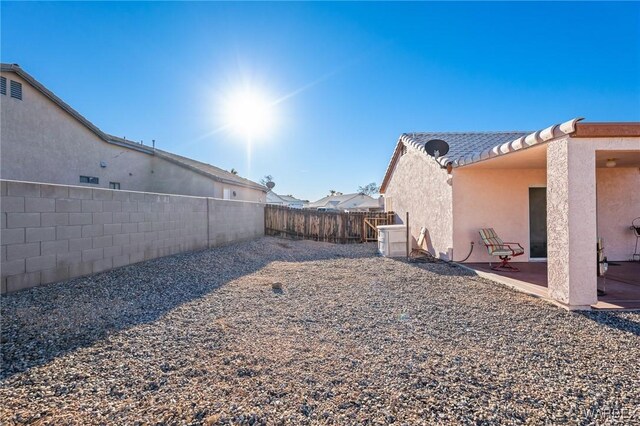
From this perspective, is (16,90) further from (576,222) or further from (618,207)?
(618,207)

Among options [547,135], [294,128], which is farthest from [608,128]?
[294,128]

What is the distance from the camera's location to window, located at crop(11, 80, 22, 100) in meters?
10.5

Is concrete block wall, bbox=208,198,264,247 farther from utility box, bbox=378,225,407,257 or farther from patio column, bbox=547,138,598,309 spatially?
patio column, bbox=547,138,598,309

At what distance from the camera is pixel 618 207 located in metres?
8.55

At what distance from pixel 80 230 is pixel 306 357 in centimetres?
519

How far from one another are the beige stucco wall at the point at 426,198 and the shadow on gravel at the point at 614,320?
13.8 ft

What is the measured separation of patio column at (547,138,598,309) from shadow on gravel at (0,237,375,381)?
6.19 metres

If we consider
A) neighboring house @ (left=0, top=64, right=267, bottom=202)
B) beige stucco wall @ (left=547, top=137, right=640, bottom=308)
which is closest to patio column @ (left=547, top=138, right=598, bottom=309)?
beige stucco wall @ (left=547, top=137, right=640, bottom=308)

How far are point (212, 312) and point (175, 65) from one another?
985cm

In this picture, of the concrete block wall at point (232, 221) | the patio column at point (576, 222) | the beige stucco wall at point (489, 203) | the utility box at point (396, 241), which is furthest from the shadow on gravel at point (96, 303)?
the patio column at point (576, 222)

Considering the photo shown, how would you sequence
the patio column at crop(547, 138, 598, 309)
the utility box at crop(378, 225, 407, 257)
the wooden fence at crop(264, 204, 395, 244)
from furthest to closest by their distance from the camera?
the wooden fence at crop(264, 204, 395, 244) < the utility box at crop(378, 225, 407, 257) < the patio column at crop(547, 138, 598, 309)

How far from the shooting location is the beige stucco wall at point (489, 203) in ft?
27.7

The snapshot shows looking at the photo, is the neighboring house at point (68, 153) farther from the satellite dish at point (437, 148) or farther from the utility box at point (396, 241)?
the satellite dish at point (437, 148)

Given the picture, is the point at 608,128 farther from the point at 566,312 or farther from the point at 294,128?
the point at 294,128
